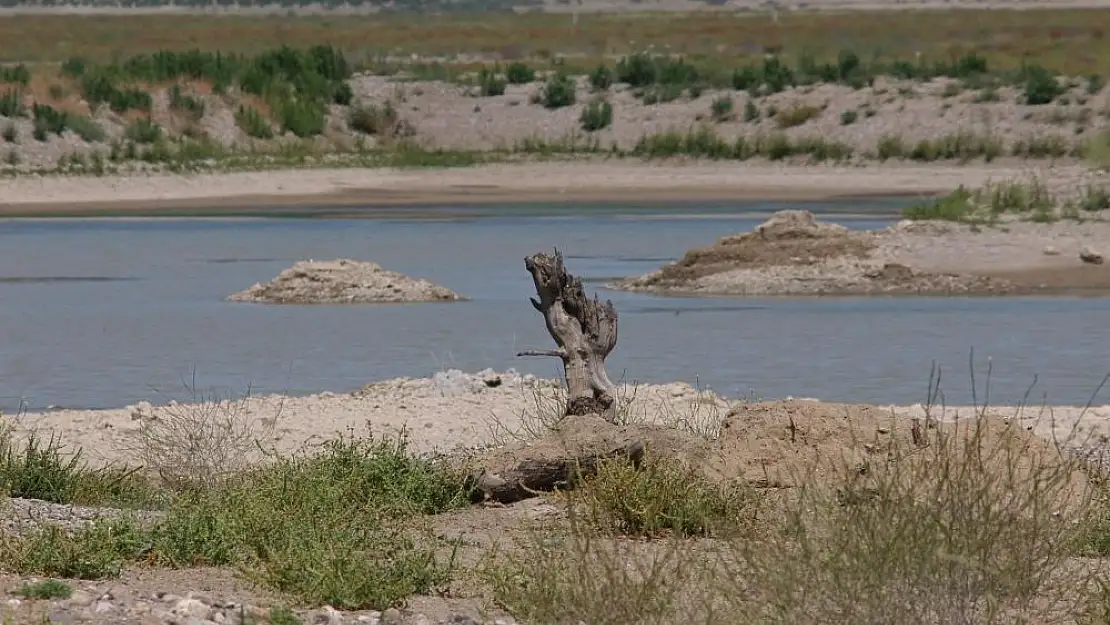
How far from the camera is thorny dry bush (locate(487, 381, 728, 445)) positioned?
12.7m

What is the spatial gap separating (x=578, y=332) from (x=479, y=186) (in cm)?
3653

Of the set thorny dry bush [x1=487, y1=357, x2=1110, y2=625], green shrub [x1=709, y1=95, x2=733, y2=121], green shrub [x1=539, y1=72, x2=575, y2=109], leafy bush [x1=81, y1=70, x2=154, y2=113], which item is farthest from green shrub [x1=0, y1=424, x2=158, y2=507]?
green shrub [x1=539, y1=72, x2=575, y2=109]

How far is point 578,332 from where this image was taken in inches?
469

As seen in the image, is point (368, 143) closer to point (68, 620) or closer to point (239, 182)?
point (239, 182)

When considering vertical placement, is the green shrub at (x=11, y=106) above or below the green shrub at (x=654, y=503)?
below

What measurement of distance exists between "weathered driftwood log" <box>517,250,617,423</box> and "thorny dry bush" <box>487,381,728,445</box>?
0.21 meters

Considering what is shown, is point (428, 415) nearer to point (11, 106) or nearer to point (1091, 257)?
point (1091, 257)

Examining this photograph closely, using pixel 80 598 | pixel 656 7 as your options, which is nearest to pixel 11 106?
pixel 80 598

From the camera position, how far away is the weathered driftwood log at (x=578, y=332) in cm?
1177

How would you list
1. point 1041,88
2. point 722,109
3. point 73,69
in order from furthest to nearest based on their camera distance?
point 73,69
point 722,109
point 1041,88

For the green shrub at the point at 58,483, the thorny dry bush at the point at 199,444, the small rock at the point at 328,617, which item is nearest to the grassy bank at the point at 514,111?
the thorny dry bush at the point at 199,444

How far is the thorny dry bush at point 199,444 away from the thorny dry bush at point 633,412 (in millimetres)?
1467

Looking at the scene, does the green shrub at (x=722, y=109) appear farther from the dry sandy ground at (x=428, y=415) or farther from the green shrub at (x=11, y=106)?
the dry sandy ground at (x=428, y=415)

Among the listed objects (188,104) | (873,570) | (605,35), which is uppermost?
(873,570)
